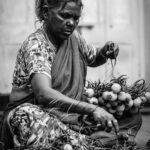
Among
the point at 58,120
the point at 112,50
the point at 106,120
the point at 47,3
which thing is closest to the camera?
the point at 106,120

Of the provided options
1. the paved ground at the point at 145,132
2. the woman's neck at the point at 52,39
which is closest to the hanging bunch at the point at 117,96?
the paved ground at the point at 145,132

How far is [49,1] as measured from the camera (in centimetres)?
381

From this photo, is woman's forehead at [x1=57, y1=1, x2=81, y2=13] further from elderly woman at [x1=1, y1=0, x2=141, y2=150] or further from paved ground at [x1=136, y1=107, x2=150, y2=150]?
paved ground at [x1=136, y1=107, x2=150, y2=150]

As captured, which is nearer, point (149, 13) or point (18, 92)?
point (18, 92)

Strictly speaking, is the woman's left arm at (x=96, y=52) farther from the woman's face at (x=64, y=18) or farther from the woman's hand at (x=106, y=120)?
the woman's hand at (x=106, y=120)

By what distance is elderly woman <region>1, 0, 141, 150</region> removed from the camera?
11.2ft

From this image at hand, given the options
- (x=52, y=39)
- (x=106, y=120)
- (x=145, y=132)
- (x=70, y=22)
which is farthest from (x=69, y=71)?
(x=145, y=132)

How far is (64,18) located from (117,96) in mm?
833

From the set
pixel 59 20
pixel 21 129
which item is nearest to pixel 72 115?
pixel 21 129

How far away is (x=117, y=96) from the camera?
3977 mm

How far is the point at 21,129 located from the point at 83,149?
0.50m

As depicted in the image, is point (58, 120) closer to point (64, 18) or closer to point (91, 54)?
point (64, 18)

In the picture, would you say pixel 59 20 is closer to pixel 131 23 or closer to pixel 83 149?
pixel 83 149

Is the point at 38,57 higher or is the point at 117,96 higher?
the point at 38,57
